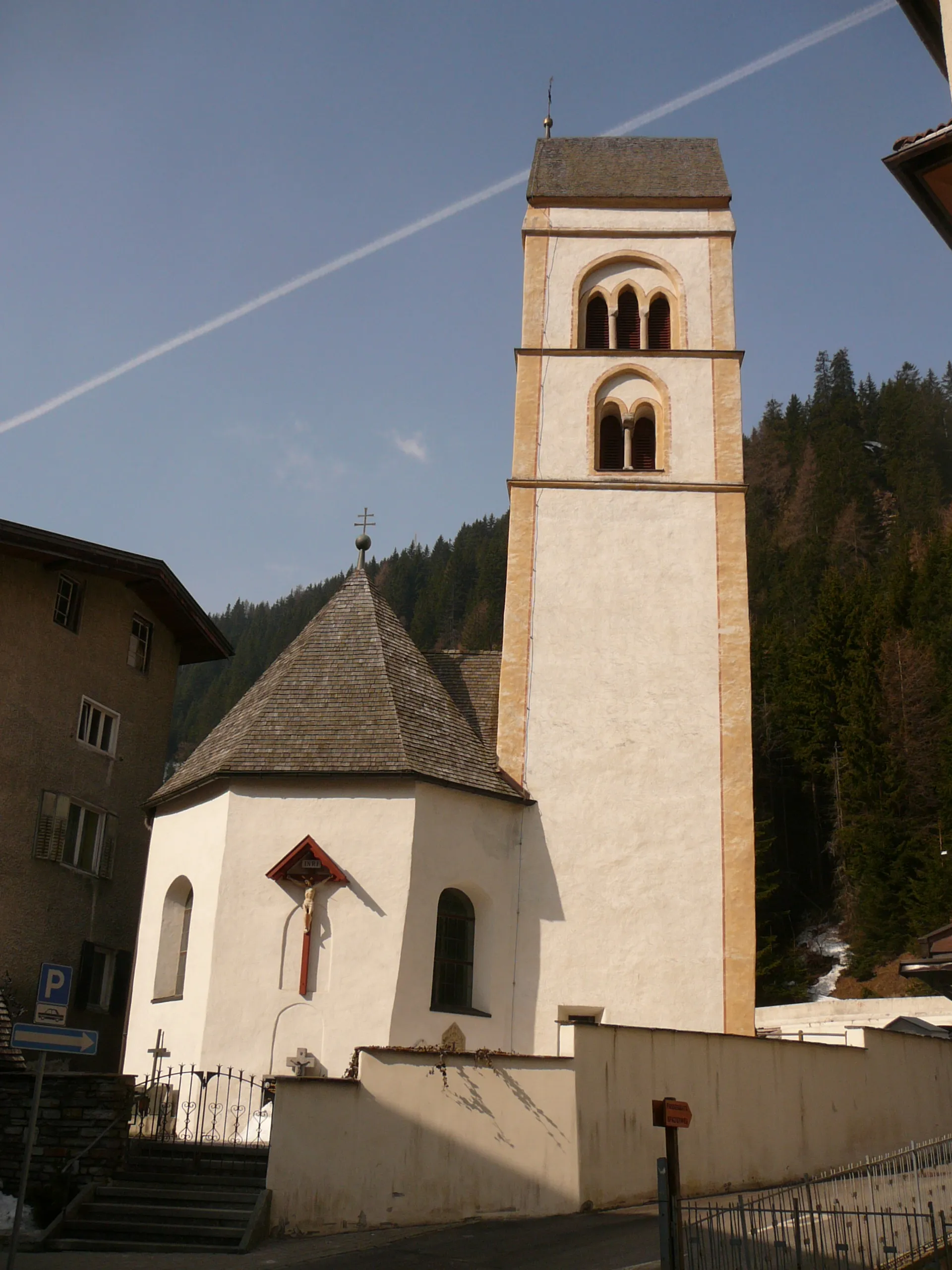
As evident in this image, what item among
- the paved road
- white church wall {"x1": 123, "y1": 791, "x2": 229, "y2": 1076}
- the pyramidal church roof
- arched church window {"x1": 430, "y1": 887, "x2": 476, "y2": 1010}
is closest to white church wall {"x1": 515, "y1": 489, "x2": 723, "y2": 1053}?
arched church window {"x1": 430, "y1": 887, "x2": 476, "y2": 1010}

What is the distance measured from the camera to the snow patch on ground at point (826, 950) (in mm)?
44656

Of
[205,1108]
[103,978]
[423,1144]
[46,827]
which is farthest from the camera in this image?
[103,978]

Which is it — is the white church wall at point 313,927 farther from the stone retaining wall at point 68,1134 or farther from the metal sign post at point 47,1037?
the metal sign post at point 47,1037

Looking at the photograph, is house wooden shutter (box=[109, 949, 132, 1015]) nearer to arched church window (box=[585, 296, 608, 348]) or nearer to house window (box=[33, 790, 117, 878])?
house window (box=[33, 790, 117, 878])

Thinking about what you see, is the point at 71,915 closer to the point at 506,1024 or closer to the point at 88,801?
the point at 88,801

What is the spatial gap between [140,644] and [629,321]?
1199 centimetres

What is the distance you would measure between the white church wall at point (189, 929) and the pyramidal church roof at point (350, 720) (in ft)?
1.78

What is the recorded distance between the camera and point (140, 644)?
24.8 meters

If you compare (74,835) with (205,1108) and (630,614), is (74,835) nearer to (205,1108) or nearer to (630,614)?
(205,1108)

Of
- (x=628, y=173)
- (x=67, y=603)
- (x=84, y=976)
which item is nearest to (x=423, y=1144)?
(x=84, y=976)

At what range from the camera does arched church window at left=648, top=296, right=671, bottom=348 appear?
25688 mm

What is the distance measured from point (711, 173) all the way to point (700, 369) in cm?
593

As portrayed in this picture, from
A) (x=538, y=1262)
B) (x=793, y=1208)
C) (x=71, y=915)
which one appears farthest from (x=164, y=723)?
(x=793, y=1208)

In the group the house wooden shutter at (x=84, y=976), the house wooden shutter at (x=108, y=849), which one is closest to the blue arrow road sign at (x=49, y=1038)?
the house wooden shutter at (x=84, y=976)
